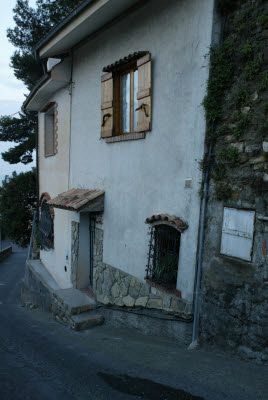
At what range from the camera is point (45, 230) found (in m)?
10.8

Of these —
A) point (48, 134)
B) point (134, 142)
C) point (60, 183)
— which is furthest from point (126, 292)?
point (48, 134)

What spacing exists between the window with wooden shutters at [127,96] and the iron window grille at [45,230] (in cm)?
490

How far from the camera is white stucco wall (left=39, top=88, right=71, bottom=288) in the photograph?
863 centimetres

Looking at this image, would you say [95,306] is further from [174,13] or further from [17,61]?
[17,61]

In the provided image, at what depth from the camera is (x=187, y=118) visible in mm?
4477

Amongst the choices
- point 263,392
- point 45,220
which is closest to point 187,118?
point 263,392

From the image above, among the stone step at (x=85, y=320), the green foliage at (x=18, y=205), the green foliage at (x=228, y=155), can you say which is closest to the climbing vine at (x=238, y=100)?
the green foliage at (x=228, y=155)

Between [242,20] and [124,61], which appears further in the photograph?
[124,61]

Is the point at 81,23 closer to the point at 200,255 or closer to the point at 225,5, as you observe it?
the point at 225,5

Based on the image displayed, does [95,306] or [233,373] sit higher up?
[233,373]

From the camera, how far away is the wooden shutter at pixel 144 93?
507 cm

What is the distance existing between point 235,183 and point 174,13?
2.80 metres

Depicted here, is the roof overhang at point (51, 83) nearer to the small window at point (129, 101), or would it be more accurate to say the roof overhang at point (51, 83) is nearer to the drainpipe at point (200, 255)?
the small window at point (129, 101)

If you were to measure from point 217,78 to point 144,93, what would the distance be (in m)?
1.51
